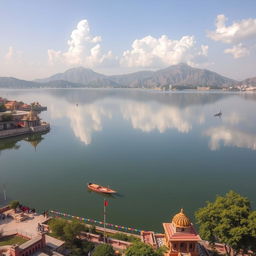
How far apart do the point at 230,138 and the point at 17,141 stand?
5181 centimetres

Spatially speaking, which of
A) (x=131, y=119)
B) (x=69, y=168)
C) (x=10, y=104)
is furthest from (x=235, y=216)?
(x=10, y=104)

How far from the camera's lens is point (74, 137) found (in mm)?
64375

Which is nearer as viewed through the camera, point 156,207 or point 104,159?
point 156,207

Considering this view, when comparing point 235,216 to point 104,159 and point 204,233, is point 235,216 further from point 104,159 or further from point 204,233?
point 104,159

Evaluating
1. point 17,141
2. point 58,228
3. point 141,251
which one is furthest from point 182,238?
point 17,141

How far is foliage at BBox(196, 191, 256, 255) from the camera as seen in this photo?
15852mm

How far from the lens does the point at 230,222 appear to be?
651 inches

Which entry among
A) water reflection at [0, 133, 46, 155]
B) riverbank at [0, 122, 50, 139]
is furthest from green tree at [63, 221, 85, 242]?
riverbank at [0, 122, 50, 139]

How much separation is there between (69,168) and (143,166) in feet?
38.9

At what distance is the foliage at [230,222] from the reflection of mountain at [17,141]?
155 ft

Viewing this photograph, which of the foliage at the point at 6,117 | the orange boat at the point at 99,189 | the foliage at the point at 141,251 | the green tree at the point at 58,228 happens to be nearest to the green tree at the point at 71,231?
the green tree at the point at 58,228

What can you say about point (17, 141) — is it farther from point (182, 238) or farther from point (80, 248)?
point (182, 238)

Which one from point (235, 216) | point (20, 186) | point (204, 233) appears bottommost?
point (20, 186)

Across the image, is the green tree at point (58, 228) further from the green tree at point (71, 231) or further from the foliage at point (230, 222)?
the foliage at point (230, 222)
